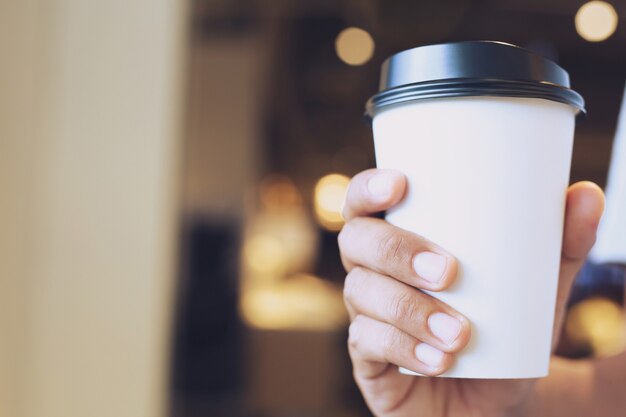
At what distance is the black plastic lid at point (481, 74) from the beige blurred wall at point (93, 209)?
1938 mm

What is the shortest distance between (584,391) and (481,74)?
40 cm

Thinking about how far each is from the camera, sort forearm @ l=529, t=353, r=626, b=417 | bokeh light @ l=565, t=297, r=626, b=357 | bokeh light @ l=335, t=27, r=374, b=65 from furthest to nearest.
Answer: bokeh light @ l=335, t=27, r=374, b=65
bokeh light @ l=565, t=297, r=626, b=357
forearm @ l=529, t=353, r=626, b=417

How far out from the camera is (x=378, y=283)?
52 centimetres

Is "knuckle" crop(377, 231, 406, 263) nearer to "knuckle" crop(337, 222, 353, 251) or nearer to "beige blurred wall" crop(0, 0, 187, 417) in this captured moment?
"knuckle" crop(337, 222, 353, 251)

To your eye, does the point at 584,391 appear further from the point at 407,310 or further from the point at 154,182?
the point at 154,182

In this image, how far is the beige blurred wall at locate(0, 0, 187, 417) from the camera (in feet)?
7.48

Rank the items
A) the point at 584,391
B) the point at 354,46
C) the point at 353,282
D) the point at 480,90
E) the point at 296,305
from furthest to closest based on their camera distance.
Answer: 1. the point at 296,305
2. the point at 354,46
3. the point at 584,391
4. the point at 353,282
5. the point at 480,90

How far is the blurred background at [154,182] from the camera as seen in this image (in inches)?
89.4

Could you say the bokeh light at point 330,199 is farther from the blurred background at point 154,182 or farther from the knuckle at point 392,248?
the knuckle at point 392,248

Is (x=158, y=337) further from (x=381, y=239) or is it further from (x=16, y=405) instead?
(x=381, y=239)

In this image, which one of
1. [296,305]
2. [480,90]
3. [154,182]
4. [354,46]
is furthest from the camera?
[296,305]

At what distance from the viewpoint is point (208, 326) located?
2.35 meters

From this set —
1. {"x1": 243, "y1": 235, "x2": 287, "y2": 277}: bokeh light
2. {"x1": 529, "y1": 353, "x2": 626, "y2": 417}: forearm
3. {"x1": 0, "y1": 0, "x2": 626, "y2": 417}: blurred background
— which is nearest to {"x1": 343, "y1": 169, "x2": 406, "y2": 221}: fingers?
{"x1": 529, "y1": 353, "x2": 626, "y2": 417}: forearm

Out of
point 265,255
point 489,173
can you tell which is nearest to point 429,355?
point 489,173
